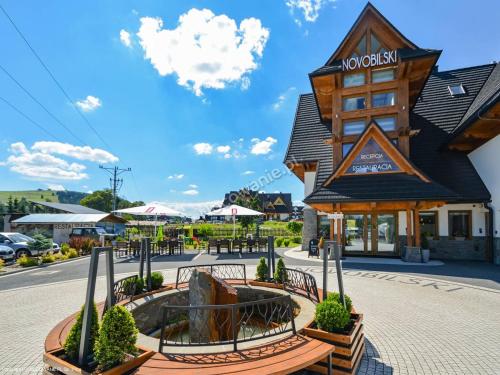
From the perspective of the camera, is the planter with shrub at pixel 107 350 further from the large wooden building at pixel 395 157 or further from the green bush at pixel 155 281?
the large wooden building at pixel 395 157

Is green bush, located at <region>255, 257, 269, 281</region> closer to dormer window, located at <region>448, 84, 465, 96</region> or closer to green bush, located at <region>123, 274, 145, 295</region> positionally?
green bush, located at <region>123, 274, 145, 295</region>

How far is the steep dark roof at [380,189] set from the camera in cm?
1280

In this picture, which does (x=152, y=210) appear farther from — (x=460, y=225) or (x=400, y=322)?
(x=460, y=225)

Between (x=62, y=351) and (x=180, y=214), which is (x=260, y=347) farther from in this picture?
(x=180, y=214)

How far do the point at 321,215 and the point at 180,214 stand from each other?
9.01 m

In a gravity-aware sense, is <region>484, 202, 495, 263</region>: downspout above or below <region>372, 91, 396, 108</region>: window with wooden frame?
below

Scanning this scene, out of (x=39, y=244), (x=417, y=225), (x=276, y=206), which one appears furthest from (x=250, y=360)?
(x=276, y=206)

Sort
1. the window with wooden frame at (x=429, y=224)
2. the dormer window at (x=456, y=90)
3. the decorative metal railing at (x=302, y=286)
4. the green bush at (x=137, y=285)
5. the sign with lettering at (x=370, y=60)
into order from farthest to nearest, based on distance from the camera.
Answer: the dormer window at (x=456, y=90) → the window with wooden frame at (x=429, y=224) → the sign with lettering at (x=370, y=60) → the green bush at (x=137, y=285) → the decorative metal railing at (x=302, y=286)

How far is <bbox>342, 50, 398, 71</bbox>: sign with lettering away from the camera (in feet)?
48.6

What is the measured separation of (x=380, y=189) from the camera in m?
13.7

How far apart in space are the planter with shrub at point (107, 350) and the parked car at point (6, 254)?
15496 mm

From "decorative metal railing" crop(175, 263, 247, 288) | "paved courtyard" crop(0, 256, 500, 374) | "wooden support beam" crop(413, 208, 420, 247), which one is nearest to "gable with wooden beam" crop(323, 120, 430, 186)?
"wooden support beam" crop(413, 208, 420, 247)

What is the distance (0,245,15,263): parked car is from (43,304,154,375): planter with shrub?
1550 cm

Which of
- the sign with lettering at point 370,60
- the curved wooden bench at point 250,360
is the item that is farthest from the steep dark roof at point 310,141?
the curved wooden bench at point 250,360
